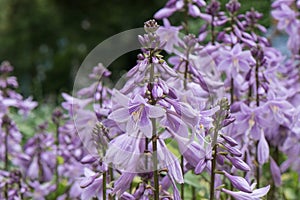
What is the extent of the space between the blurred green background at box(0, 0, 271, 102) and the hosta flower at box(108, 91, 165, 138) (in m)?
13.1

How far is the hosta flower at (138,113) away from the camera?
75.5 inches

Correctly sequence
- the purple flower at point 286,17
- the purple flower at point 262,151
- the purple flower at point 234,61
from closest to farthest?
the purple flower at point 262,151 → the purple flower at point 234,61 → the purple flower at point 286,17

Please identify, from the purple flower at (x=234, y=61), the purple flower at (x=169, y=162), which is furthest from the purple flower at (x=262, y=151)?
the purple flower at (x=169, y=162)

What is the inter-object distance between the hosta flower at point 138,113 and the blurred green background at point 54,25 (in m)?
13.1

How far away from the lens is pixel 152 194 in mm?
2168

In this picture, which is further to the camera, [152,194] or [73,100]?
[73,100]

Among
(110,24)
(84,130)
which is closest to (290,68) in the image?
(84,130)

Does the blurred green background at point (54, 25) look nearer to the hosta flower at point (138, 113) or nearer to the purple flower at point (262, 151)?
the purple flower at point (262, 151)

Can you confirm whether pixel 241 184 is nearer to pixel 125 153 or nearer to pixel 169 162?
pixel 169 162

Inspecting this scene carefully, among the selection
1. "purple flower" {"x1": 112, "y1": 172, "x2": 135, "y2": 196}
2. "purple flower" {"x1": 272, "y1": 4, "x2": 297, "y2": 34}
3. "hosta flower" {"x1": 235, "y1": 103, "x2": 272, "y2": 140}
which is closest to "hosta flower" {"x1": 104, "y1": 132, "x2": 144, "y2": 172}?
"purple flower" {"x1": 112, "y1": 172, "x2": 135, "y2": 196}

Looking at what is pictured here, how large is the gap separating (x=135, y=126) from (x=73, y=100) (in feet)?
4.64

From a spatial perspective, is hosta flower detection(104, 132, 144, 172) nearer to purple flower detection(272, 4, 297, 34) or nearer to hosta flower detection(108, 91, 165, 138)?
hosta flower detection(108, 91, 165, 138)

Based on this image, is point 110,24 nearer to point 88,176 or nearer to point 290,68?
point 290,68

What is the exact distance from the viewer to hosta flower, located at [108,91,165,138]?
1.92 meters
